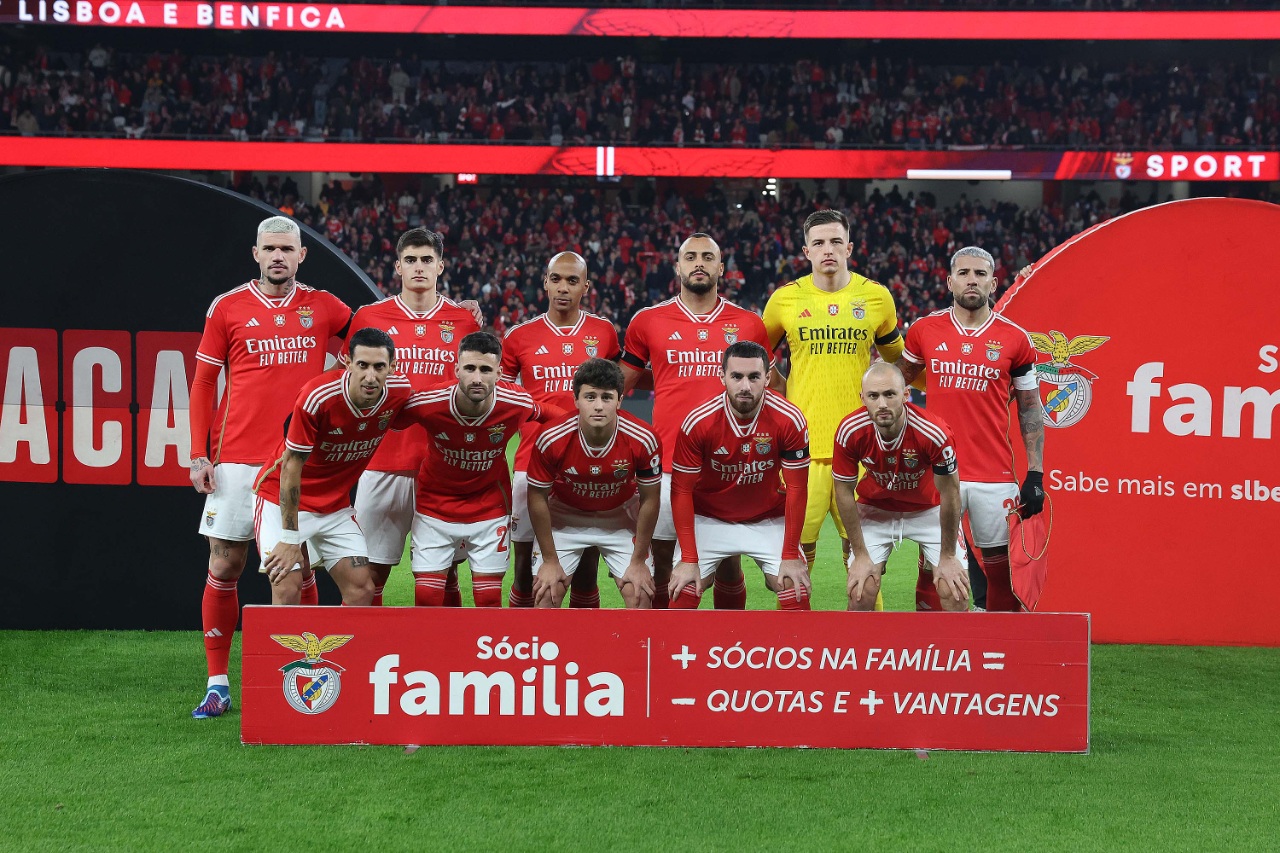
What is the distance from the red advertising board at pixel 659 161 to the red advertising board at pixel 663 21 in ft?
7.36

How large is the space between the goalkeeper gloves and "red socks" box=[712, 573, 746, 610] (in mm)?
1397

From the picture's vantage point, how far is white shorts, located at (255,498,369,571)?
507cm

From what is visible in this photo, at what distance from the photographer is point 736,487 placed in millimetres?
5461

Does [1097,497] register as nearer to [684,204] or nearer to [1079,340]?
[1079,340]

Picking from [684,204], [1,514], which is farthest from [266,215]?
[684,204]

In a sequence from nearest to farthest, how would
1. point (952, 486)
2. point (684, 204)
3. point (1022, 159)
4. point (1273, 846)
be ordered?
point (1273, 846), point (952, 486), point (1022, 159), point (684, 204)

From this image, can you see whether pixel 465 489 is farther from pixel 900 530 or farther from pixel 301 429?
pixel 900 530

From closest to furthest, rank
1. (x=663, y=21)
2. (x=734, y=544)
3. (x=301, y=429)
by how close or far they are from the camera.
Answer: (x=301, y=429), (x=734, y=544), (x=663, y=21)

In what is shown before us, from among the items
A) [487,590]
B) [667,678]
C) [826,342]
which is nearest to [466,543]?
[487,590]

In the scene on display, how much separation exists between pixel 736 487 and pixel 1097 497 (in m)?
2.47

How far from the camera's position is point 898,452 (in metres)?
5.27

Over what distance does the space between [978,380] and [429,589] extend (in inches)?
110

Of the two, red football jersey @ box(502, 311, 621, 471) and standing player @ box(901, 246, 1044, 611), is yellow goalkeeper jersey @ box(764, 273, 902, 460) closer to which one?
standing player @ box(901, 246, 1044, 611)

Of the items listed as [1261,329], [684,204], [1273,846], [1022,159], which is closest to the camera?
[1273,846]
